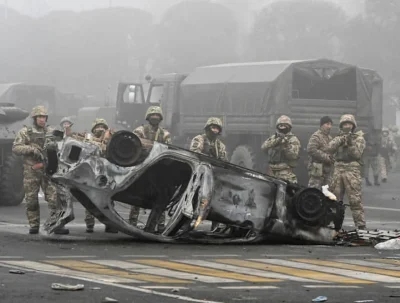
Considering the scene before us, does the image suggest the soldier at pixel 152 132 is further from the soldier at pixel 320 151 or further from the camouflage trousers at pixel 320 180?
the camouflage trousers at pixel 320 180

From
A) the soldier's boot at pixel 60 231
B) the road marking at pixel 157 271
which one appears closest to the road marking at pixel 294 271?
the road marking at pixel 157 271

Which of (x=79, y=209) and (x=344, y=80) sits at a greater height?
(x=344, y=80)

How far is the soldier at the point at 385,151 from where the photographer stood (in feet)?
118

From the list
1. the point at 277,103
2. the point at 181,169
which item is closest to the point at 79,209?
the point at 181,169

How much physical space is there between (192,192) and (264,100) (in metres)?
18.1

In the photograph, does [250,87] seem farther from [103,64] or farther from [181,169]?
[103,64]

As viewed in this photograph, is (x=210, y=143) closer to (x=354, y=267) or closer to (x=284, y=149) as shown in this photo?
(x=284, y=149)

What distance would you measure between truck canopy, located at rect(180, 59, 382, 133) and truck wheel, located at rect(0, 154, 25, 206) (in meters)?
9.25

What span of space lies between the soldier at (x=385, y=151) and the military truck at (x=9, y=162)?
43.2 feet

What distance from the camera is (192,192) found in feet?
50.8

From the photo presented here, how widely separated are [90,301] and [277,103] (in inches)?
917

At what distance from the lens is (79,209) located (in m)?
24.0

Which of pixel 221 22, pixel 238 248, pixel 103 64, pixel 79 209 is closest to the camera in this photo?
pixel 238 248

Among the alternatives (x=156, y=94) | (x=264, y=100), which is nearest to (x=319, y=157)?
(x=264, y=100)
